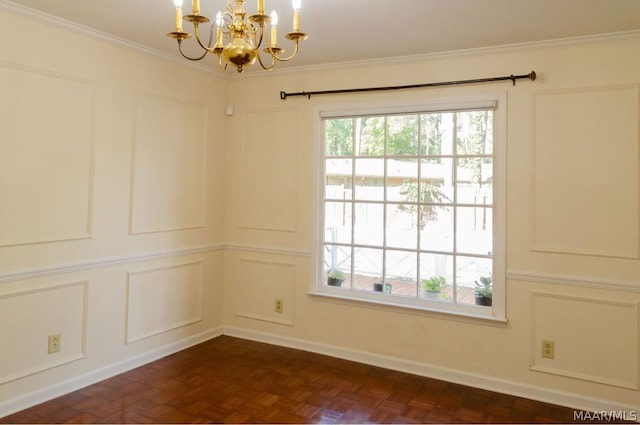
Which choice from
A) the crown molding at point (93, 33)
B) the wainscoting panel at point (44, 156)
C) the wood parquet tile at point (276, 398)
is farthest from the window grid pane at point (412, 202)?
the wainscoting panel at point (44, 156)

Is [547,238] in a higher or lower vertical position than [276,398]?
higher

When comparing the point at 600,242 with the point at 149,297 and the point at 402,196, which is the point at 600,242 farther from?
the point at 149,297

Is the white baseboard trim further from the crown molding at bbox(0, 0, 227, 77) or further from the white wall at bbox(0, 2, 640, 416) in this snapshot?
the crown molding at bbox(0, 0, 227, 77)

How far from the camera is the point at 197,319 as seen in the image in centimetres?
403

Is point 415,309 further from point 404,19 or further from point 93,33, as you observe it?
point 93,33

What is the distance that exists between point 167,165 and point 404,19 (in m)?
2.11

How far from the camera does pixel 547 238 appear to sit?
10.1 feet

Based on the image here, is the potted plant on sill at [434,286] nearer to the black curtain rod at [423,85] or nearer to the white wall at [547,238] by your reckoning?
the white wall at [547,238]

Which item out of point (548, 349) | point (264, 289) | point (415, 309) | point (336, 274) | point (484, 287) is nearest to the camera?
point (548, 349)

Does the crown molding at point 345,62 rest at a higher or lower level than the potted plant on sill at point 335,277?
higher

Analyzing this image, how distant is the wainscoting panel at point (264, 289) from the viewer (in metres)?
4.01

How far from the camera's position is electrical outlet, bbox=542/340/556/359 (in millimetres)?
3051

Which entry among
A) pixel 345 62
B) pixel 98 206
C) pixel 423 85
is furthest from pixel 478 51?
pixel 98 206

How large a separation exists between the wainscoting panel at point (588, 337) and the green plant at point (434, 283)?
2.08 ft
